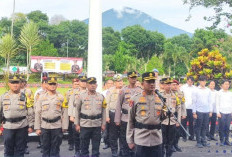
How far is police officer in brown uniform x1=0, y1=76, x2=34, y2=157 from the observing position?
6.20 metres

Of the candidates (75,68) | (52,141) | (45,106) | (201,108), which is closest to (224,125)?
(201,108)

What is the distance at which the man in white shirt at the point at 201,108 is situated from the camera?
8789 millimetres

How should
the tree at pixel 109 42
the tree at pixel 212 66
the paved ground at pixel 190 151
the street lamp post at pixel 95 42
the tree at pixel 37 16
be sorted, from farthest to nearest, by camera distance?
the tree at pixel 109 42, the tree at pixel 37 16, the tree at pixel 212 66, the street lamp post at pixel 95 42, the paved ground at pixel 190 151

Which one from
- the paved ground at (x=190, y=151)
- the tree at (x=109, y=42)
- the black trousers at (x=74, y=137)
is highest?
the tree at (x=109, y=42)

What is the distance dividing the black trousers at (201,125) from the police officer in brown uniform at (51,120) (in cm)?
443

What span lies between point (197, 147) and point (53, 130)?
4624mm

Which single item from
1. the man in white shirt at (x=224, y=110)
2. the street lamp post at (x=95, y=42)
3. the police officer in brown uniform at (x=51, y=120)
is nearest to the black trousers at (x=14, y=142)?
the police officer in brown uniform at (x=51, y=120)

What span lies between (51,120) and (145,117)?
8.43 feet

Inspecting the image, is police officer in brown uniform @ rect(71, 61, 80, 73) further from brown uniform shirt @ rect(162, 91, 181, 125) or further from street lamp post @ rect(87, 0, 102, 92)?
brown uniform shirt @ rect(162, 91, 181, 125)

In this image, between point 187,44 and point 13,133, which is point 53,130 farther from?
point 187,44

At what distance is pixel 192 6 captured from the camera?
2086 cm

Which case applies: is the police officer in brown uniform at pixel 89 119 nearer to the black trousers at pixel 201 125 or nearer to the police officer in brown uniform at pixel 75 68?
the black trousers at pixel 201 125

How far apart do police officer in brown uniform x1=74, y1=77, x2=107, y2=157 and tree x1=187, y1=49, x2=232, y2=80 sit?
10.6 metres

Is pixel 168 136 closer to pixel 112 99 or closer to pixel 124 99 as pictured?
pixel 124 99
